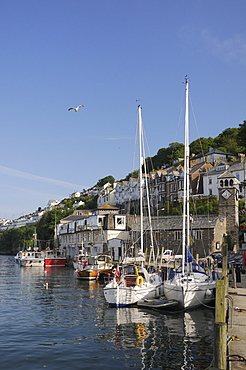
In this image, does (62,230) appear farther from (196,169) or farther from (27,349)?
(27,349)

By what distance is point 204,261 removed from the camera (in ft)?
134

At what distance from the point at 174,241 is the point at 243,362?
46.1m

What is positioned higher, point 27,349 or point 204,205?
point 204,205

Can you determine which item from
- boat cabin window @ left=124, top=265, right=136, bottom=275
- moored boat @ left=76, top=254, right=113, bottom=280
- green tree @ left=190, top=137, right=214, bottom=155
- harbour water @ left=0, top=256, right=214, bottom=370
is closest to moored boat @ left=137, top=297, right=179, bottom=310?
harbour water @ left=0, top=256, right=214, bottom=370

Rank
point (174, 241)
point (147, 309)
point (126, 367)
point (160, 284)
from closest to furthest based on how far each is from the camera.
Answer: point (126, 367), point (147, 309), point (160, 284), point (174, 241)

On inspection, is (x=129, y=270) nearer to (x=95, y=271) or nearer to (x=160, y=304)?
(x=160, y=304)

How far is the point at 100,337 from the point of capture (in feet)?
56.5

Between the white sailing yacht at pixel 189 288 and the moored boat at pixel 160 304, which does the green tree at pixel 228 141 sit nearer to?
the white sailing yacht at pixel 189 288

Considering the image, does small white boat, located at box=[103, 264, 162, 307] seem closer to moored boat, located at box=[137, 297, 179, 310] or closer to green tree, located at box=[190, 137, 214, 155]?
moored boat, located at box=[137, 297, 179, 310]

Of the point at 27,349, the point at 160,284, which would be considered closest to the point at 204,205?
the point at 160,284

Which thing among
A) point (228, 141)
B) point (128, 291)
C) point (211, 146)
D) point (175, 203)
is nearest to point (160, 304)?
point (128, 291)

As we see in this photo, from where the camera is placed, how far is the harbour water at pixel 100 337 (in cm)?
1360

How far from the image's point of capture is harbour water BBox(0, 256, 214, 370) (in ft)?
44.6

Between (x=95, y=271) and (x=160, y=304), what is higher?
(x=160, y=304)
